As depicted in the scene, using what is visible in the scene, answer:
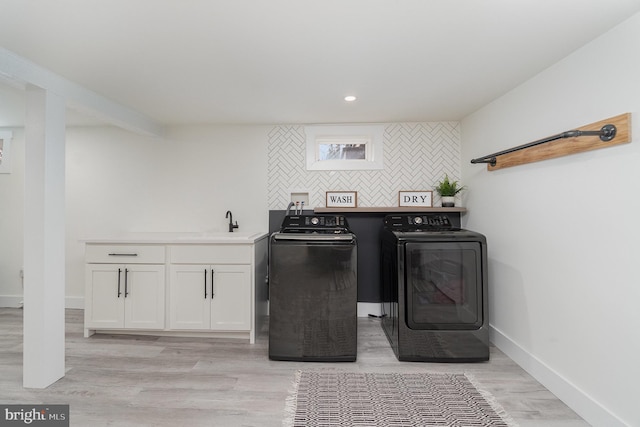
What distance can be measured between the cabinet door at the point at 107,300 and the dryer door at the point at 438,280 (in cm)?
252

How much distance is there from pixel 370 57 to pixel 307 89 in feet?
2.03

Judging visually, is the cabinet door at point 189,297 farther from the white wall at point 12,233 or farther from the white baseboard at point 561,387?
the white baseboard at point 561,387

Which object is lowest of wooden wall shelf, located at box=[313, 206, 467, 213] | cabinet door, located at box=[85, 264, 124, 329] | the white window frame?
cabinet door, located at box=[85, 264, 124, 329]

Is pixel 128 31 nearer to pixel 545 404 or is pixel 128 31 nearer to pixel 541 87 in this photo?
pixel 541 87

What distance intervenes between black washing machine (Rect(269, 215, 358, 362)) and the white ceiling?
1.20m

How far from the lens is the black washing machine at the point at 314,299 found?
2215 millimetres

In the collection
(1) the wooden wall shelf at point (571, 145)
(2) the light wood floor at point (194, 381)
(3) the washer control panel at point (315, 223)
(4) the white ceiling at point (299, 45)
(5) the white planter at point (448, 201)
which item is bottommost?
(2) the light wood floor at point (194, 381)

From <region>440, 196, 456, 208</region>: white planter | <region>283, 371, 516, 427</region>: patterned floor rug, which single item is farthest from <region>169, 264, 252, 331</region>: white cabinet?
<region>440, 196, 456, 208</region>: white planter

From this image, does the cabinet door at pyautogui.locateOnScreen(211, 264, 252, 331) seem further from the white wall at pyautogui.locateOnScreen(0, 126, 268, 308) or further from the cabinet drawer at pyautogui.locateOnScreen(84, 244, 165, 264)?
the white wall at pyautogui.locateOnScreen(0, 126, 268, 308)

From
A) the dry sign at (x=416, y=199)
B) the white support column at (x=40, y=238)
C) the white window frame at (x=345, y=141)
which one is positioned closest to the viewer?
the white support column at (x=40, y=238)

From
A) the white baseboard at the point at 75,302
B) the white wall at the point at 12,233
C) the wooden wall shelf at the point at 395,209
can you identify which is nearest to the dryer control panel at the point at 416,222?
the wooden wall shelf at the point at 395,209

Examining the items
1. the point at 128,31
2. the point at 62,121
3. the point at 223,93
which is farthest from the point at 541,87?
the point at 62,121

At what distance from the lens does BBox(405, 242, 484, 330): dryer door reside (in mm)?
2227

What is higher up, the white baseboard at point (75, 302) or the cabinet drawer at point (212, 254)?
the cabinet drawer at point (212, 254)
